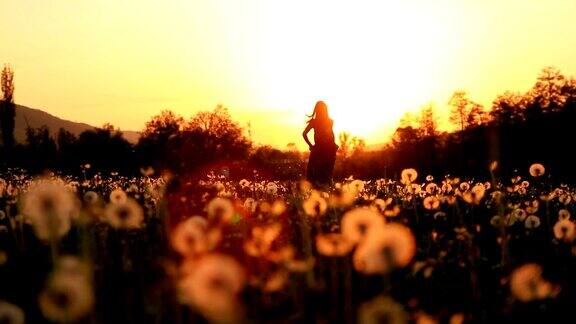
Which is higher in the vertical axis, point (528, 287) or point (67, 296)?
point (67, 296)

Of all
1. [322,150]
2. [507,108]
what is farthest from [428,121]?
[322,150]

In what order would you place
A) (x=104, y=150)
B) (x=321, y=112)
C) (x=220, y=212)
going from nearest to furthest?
(x=220, y=212) → (x=321, y=112) → (x=104, y=150)

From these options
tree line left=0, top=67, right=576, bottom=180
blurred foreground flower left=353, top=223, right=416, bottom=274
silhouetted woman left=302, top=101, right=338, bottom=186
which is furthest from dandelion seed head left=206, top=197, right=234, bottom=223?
tree line left=0, top=67, right=576, bottom=180

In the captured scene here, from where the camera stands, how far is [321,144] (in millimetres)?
15383

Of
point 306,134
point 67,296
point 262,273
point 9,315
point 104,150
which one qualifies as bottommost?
point 262,273

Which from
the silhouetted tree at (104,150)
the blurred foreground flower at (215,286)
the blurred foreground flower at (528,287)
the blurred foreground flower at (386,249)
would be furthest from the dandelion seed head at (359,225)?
the silhouetted tree at (104,150)

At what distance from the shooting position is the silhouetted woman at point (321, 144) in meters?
15.3

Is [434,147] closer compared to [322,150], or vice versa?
[322,150]

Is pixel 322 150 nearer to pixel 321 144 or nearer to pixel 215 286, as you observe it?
pixel 321 144

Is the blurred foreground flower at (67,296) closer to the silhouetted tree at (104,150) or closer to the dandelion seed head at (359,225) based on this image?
the dandelion seed head at (359,225)

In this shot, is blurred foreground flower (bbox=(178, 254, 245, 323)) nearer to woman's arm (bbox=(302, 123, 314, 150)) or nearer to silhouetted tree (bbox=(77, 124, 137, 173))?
woman's arm (bbox=(302, 123, 314, 150))

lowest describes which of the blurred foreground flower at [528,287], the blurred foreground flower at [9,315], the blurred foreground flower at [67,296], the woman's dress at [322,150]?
the blurred foreground flower at [528,287]

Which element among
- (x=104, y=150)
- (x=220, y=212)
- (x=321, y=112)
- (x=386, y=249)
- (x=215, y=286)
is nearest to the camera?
(x=215, y=286)

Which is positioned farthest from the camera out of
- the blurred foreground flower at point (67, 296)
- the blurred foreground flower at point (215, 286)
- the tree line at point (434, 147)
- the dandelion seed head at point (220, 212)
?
the tree line at point (434, 147)
